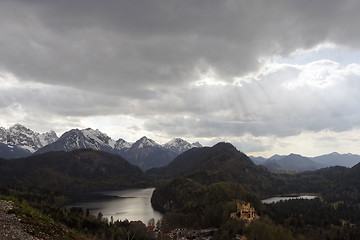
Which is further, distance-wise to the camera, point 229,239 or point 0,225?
point 229,239

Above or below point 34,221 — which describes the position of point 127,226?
below

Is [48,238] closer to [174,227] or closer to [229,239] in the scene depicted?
[229,239]

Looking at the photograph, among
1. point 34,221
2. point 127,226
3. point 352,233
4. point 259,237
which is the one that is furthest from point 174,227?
point 34,221

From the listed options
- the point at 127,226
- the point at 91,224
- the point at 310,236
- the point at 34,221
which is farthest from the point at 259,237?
the point at 34,221

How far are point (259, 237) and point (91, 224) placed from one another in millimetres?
96767

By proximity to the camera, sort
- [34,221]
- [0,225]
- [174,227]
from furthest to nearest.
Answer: [174,227] → [34,221] → [0,225]

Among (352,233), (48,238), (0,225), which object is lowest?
(352,233)

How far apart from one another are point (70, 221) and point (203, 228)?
8774cm

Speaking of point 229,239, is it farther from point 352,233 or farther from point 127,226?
point 352,233

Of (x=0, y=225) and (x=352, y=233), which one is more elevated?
(x=0, y=225)

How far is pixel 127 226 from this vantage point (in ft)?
593

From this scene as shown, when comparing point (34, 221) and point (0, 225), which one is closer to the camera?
point (0, 225)

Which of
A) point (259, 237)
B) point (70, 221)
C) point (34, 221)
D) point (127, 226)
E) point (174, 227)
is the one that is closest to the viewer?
point (34, 221)

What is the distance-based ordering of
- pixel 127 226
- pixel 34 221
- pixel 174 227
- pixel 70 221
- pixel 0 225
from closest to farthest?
pixel 0 225 < pixel 34 221 < pixel 70 221 < pixel 127 226 < pixel 174 227
